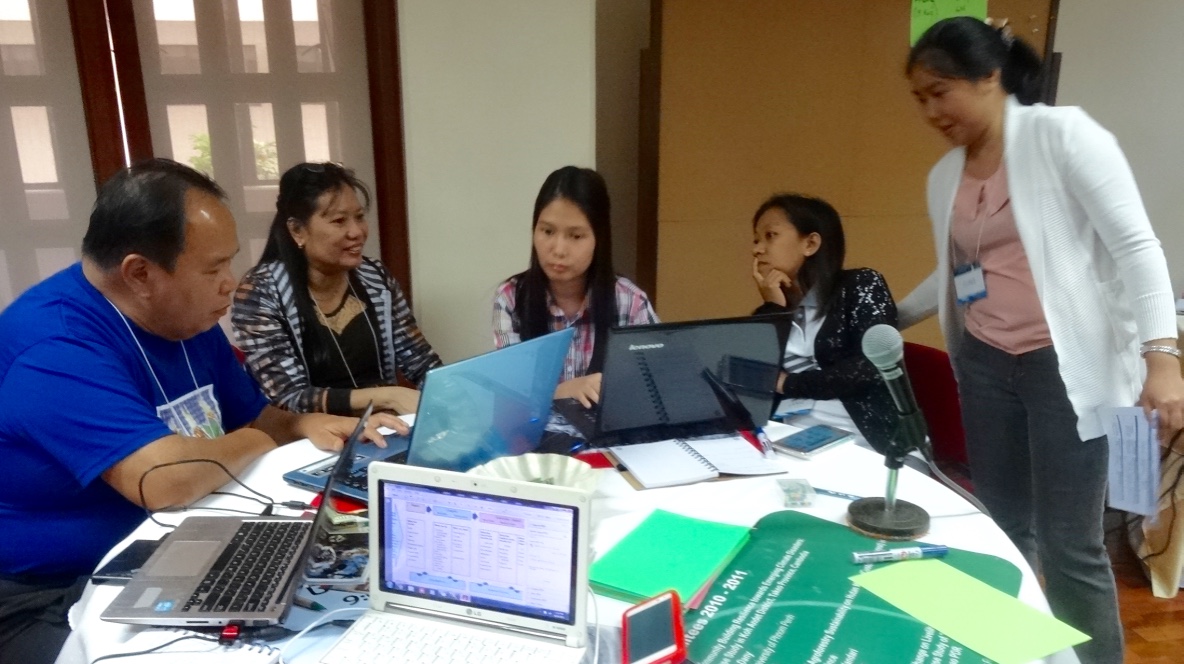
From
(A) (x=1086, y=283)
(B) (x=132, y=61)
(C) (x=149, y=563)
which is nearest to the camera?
(C) (x=149, y=563)

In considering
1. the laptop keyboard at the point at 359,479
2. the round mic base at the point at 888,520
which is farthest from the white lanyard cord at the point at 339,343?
the round mic base at the point at 888,520

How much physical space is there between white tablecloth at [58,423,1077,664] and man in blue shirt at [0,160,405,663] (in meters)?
0.11

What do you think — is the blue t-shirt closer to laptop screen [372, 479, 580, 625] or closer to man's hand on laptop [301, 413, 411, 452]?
man's hand on laptop [301, 413, 411, 452]

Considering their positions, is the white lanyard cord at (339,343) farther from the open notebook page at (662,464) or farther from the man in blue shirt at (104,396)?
the open notebook page at (662,464)

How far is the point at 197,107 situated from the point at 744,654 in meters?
2.56

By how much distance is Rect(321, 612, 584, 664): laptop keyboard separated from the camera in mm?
869

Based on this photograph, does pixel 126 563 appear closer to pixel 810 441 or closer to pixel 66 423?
pixel 66 423

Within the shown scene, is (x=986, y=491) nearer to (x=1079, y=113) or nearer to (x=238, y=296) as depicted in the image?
(x=1079, y=113)

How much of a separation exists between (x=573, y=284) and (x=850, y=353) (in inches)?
28.6

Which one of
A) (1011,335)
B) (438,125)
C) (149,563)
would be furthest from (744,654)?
(438,125)

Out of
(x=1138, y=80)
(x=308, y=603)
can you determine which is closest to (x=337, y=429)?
(x=308, y=603)

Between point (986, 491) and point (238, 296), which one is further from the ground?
point (238, 296)

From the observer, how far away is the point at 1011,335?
159cm

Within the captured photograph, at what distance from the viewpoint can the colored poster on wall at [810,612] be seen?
0.90 m
